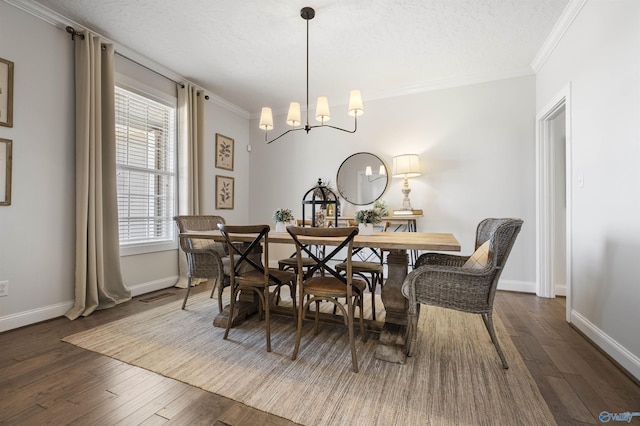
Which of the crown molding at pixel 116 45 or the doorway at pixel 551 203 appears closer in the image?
the crown molding at pixel 116 45

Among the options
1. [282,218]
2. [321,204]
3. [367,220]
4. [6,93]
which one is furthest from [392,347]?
[6,93]

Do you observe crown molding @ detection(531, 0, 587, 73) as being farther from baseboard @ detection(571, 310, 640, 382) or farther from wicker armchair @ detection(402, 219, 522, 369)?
baseboard @ detection(571, 310, 640, 382)

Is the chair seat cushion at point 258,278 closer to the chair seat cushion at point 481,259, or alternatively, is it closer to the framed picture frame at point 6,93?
the chair seat cushion at point 481,259

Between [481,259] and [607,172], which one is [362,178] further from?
[607,172]

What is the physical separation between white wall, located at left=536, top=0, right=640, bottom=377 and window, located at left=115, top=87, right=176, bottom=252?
432 cm

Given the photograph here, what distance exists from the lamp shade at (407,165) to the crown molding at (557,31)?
1.62 meters

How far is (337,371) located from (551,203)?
10.2ft

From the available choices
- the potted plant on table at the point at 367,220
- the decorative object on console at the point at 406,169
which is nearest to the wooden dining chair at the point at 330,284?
the potted plant on table at the point at 367,220

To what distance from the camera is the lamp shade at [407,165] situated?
146 inches

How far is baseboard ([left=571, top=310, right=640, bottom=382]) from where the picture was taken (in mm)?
1677

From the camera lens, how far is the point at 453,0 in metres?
2.35

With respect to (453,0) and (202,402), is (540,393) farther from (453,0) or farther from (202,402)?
(453,0)

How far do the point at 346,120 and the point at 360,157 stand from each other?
638 millimetres

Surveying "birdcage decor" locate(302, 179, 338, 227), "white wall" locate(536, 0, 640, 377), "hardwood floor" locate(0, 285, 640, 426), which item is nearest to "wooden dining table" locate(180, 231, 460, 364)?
"birdcage decor" locate(302, 179, 338, 227)
